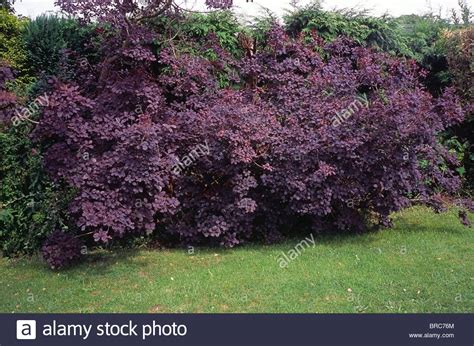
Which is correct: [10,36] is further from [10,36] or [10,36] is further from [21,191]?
[21,191]

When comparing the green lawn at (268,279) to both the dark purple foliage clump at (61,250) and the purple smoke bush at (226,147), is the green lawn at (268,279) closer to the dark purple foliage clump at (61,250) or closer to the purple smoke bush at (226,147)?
the dark purple foliage clump at (61,250)

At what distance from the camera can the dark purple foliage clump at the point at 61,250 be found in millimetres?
5426

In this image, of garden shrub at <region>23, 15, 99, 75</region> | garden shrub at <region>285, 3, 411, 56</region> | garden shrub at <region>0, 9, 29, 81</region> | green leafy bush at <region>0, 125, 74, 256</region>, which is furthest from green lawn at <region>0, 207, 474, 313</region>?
garden shrub at <region>0, 9, 29, 81</region>

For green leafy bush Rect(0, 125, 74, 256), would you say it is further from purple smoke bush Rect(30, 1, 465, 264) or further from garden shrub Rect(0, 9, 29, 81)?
garden shrub Rect(0, 9, 29, 81)

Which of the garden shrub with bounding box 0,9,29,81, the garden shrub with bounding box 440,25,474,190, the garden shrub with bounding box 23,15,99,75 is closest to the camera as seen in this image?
the garden shrub with bounding box 23,15,99,75

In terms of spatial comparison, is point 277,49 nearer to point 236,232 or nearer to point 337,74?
point 337,74

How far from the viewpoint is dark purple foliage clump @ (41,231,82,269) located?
5.43 meters

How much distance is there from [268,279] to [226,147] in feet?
5.09

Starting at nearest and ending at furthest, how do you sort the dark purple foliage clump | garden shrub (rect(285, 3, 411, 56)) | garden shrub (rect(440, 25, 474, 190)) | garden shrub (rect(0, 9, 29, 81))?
the dark purple foliage clump, garden shrub (rect(285, 3, 411, 56)), garden shrub (rect(440, 25, 474, 190)), garden shrub (rect(0, 9, 29, 81))

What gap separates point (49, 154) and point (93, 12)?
66.0 inches

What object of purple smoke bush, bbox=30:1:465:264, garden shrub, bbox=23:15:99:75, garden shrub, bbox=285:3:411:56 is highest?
garden shrub, bbox=285:3:411:56

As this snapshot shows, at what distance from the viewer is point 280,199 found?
20.2ft

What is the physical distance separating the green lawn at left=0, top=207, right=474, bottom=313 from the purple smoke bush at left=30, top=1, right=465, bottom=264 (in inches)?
15.0

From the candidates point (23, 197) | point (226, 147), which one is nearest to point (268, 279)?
point (226, 147)
